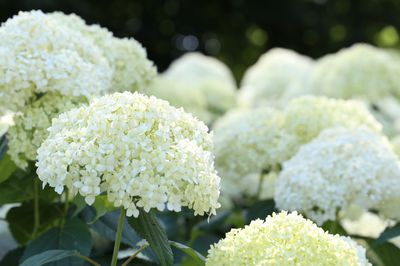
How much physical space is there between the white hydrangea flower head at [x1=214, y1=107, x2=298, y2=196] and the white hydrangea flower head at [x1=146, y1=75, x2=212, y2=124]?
115 centimetres

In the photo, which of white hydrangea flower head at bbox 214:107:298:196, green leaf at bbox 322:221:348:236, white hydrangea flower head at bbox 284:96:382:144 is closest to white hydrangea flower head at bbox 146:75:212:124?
white hydrangea flower head at bbox 214:107:298:196

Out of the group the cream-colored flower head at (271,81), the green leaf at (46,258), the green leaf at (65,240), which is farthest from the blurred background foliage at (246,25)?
the green leaf at (46,258)

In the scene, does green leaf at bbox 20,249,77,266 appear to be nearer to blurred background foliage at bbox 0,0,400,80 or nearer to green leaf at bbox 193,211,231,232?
green leaf at bbox 193,211,231,232

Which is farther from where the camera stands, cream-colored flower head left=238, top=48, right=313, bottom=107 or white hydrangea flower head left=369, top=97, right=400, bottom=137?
cream-colored flower head left=238, top=48, right=313, bottom=107

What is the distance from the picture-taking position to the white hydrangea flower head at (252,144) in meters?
2.96

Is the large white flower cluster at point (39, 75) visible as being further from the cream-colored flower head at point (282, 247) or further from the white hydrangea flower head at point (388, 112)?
the white hydrangea flower head at point (388, 112)

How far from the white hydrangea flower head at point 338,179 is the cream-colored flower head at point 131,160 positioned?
29.2 inches

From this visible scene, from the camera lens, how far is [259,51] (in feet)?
52.0

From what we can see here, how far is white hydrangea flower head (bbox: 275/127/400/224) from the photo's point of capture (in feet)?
8.33

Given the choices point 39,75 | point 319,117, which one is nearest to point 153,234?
Result: point 39,75

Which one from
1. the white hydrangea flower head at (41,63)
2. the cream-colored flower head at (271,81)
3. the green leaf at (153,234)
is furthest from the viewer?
the cream-colored flower head at (271,81)

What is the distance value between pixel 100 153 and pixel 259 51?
→ 14.2 m

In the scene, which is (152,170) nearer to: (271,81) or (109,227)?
(109,227)

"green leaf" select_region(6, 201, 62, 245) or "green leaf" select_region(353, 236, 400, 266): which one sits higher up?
"green leaf" select_region(6, 201, 62, 245)
